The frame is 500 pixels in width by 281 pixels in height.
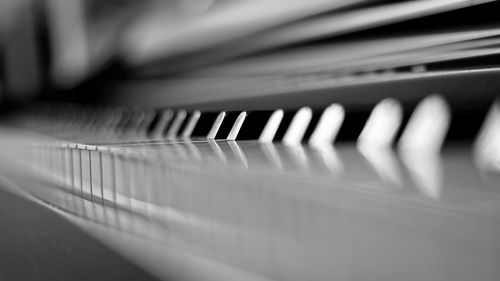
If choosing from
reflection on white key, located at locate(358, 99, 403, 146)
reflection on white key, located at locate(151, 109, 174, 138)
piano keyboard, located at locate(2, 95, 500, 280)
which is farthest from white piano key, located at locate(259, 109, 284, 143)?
reflection on white key, located at locate(151, 109, 174, 138)

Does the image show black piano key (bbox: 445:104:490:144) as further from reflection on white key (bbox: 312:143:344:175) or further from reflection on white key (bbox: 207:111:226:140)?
reflection on white key (bbox: 207:111:226:140)

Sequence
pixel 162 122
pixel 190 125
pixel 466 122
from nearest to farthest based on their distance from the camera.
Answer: pixel 466 122, pixel 190 125, pixel 162 122

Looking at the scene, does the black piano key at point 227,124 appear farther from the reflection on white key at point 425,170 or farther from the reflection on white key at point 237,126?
the reflection on white key at point 425,170

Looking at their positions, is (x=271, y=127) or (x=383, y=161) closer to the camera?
(x=383, y=161)

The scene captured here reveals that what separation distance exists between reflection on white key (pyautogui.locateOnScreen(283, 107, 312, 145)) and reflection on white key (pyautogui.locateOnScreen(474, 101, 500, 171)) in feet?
0.81

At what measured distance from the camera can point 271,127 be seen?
2.46 ft

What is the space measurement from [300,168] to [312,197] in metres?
0.12

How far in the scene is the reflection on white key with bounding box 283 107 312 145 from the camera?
2.35 ft

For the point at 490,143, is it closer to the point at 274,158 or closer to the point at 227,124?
the point at 274,158

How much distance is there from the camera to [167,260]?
14.8 inches

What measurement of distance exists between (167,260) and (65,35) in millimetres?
4127

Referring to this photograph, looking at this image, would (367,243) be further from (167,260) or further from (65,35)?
(65,35)

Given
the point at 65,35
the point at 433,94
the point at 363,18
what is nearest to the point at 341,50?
the point at 363,18

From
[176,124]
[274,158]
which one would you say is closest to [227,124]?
[176,124]
